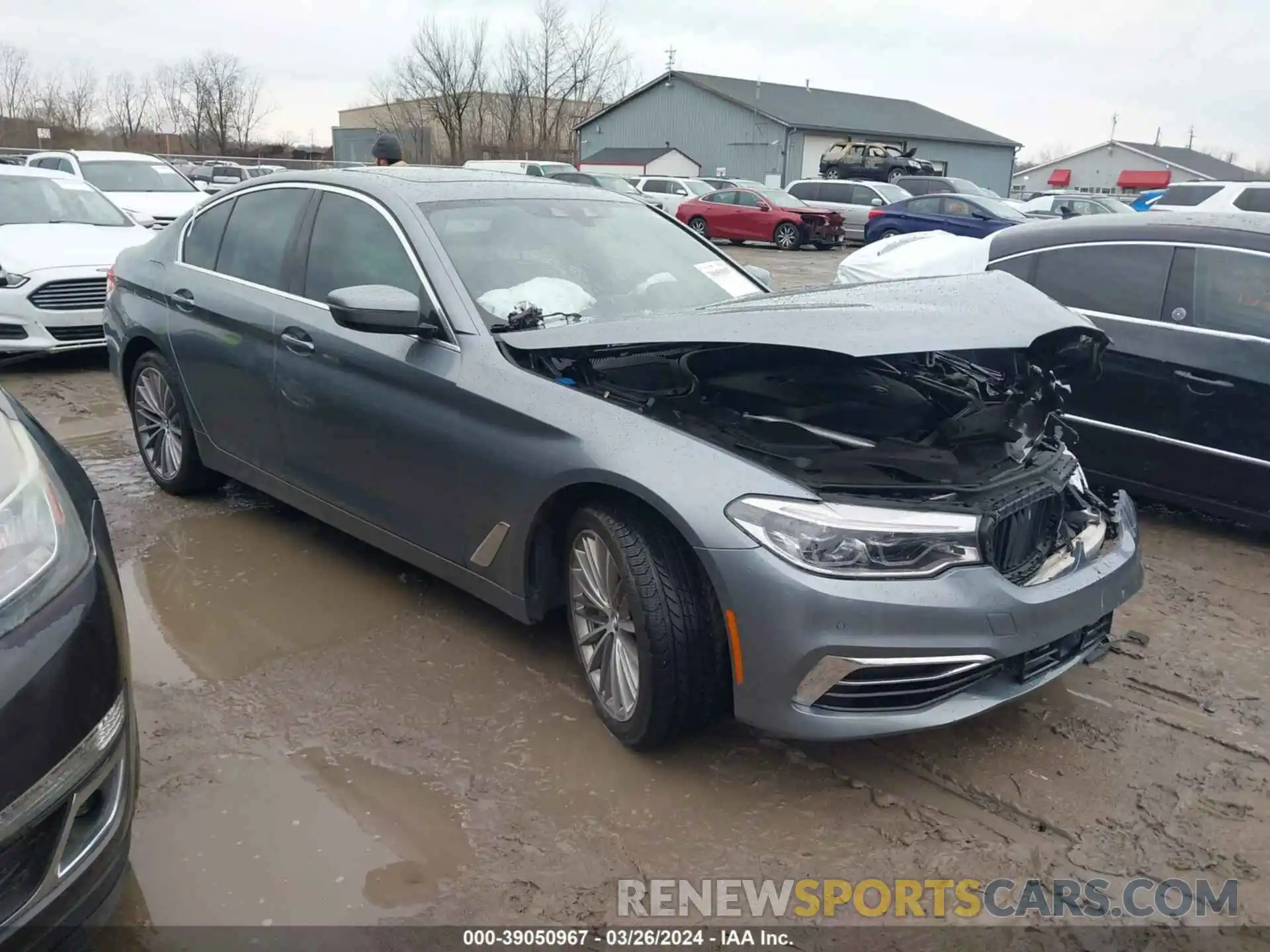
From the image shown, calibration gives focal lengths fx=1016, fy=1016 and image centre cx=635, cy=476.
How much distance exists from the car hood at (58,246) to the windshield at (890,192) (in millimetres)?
19581

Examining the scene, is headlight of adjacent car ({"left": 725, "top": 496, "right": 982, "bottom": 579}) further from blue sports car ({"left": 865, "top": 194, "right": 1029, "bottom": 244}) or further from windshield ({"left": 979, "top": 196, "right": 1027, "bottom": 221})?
windshield ({"left": 979, "top": 196, "right": 1027, "bottom": 221})

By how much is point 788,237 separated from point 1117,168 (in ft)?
194

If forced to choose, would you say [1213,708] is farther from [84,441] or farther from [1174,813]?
[84,441]

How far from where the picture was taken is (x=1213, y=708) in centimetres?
340

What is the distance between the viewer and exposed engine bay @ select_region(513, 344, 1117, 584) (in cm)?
293

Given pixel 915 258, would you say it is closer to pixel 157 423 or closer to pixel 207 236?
pixel 207 236

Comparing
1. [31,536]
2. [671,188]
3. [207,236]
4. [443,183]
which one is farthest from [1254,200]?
[671,188]

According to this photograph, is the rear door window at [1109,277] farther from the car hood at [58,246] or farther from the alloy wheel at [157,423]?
the car hood at [58,246]

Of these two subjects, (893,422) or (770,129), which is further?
(770,129)

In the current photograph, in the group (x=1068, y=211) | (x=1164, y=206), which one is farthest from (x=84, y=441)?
(x=1068, y=211)

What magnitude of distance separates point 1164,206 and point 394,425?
16094 millimetres

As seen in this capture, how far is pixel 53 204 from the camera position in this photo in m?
9.57

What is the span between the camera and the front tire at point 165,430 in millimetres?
5016

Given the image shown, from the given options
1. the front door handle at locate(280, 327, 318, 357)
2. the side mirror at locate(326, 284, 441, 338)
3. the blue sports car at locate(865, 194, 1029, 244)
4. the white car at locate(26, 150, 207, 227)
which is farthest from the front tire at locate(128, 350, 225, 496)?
the blue sports car at locate(865, 194, 1029, 244)
